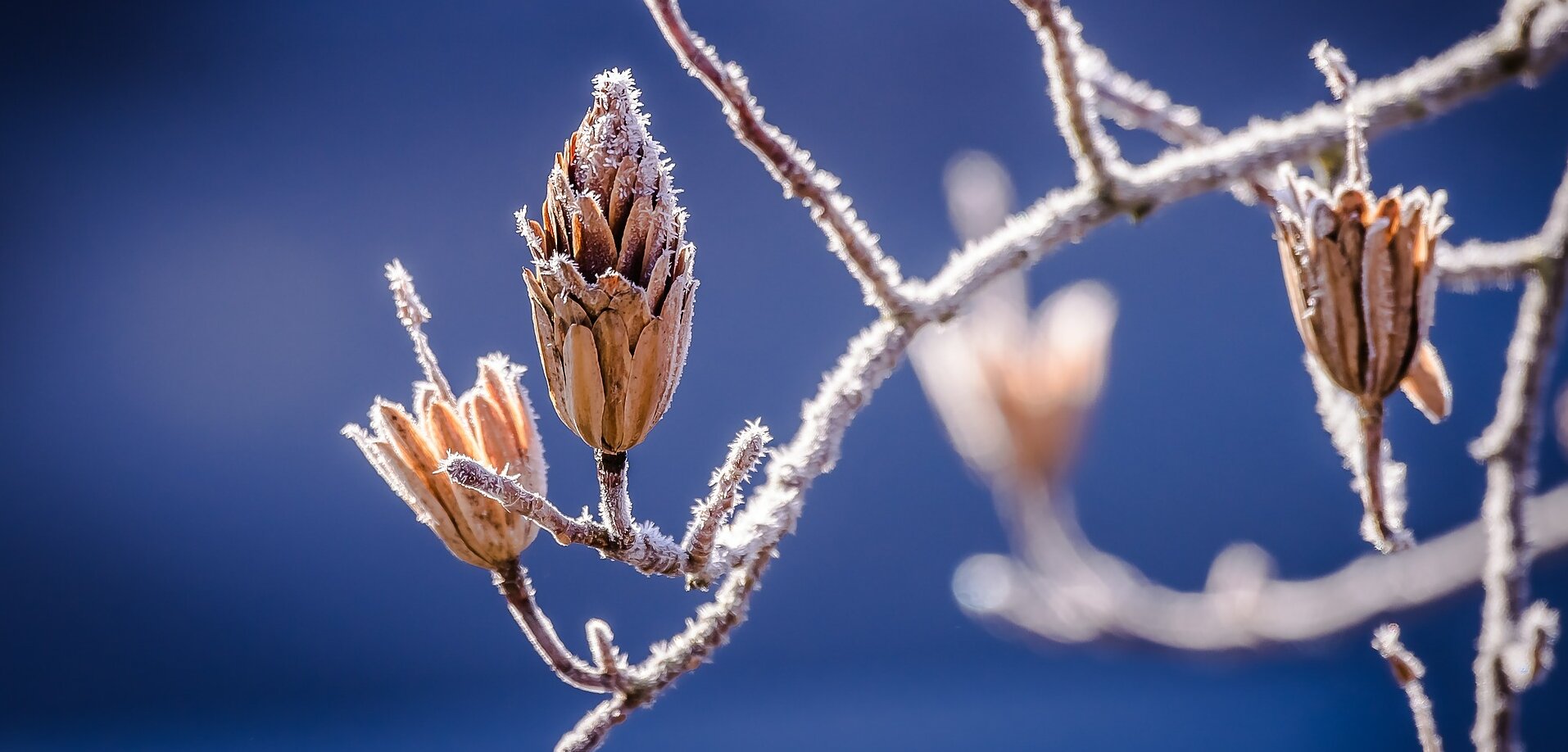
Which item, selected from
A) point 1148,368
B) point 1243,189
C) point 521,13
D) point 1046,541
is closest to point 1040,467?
point 1046,541

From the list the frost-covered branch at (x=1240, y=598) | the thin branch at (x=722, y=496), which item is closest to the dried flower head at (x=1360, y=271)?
the thin branch at (x=722, y=496)

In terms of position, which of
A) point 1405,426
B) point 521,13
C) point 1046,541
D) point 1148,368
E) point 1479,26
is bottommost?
point 1046,541

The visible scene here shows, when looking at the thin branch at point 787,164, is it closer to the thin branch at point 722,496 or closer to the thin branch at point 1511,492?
the thin branch at point 722,496

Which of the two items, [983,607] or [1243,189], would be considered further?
[983,607]

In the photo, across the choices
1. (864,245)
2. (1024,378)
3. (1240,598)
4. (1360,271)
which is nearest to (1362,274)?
(1360,271)

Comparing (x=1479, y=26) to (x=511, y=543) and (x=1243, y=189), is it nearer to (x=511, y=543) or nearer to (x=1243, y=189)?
(x=1243, y=189)

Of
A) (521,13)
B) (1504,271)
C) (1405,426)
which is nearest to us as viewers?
(1504,271)

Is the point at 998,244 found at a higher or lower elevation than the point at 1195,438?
lower
